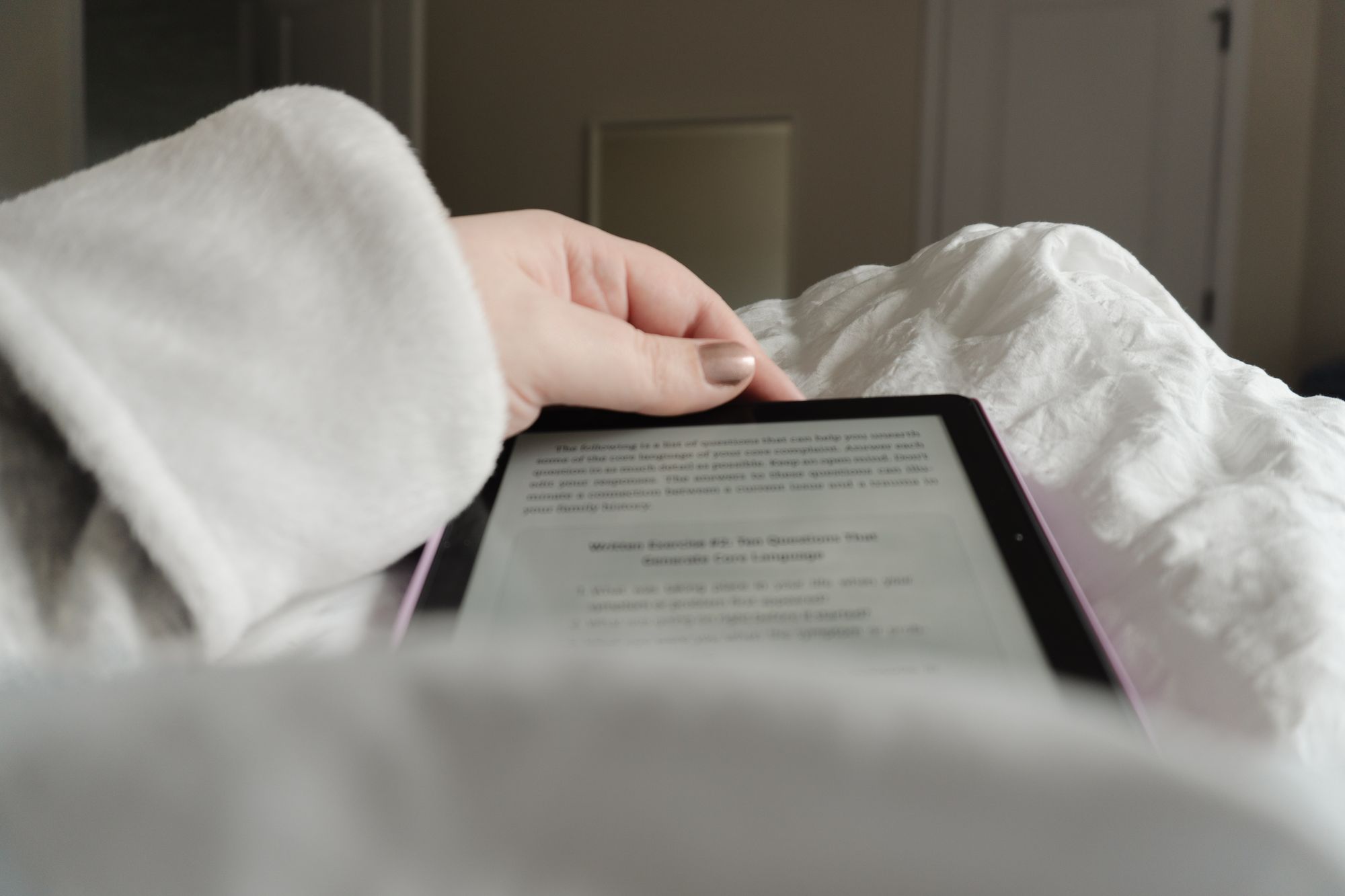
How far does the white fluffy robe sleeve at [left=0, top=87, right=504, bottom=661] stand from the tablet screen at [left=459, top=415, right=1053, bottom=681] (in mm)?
42

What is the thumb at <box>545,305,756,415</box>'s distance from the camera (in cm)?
33

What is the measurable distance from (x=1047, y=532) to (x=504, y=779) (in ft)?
0.79

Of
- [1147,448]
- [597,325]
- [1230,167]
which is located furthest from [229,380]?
[1230,167]

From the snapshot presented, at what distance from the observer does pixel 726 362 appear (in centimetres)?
36

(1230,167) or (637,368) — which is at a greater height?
(1230,167)

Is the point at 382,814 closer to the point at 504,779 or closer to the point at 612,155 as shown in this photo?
the point at 504,779

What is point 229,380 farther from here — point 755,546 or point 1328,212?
point 1328,212

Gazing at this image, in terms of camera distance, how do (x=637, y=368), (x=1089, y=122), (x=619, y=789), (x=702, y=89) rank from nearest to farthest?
(x=619, y=789) < (x=637, y=368) < (x=1089, y=122) < (x=702, y=89)

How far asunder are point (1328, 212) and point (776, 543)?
2.57 m

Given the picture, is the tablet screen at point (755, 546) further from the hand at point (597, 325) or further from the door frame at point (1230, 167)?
the door frame at point (1230, 167)

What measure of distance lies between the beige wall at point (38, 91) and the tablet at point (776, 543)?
7.87ft

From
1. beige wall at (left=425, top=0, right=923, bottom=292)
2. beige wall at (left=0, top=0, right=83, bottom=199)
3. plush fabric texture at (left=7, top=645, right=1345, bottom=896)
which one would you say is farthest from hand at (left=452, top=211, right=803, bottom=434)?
beige wall at (left=425, top=0, right=923, bottom=292)

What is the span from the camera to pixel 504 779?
76 millimetres

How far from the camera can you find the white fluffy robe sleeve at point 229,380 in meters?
0.22
